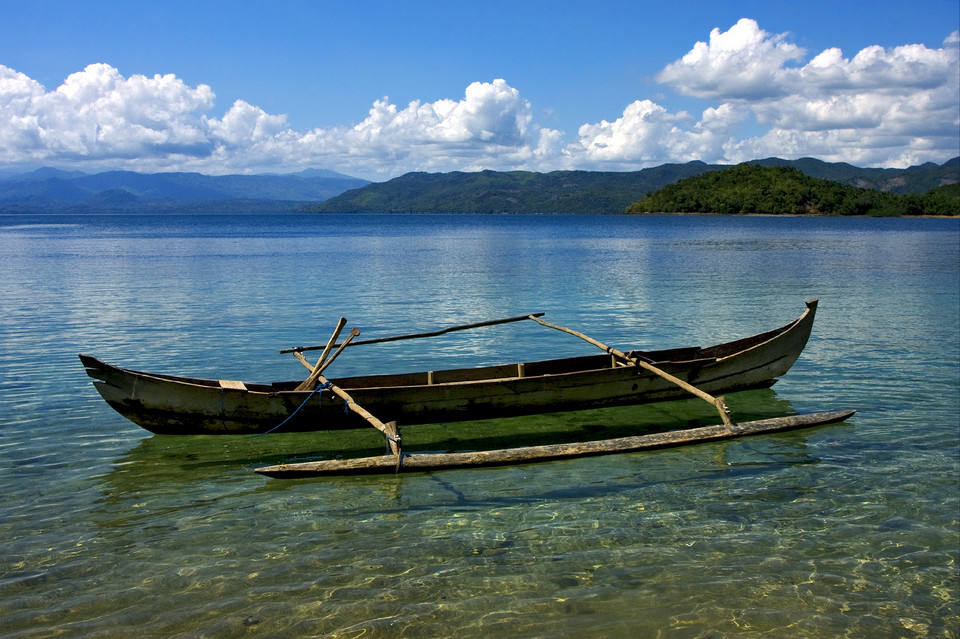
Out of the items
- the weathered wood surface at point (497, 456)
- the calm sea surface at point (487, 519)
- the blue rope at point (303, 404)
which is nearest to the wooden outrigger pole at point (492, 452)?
the weathered wood surface at point (497, 456)

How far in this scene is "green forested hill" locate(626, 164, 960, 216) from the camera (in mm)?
152000

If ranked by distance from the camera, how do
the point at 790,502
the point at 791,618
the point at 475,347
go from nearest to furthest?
the point at 791,618 < the point at 790,502 < the point at 475,347

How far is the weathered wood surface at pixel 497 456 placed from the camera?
8828 mm

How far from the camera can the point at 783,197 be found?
516 ft

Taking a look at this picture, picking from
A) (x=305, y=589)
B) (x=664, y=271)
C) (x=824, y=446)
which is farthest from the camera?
(x=664, y=271)

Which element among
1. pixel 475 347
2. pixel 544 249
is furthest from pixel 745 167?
pixel 475 347

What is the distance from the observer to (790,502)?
8656 millimetres

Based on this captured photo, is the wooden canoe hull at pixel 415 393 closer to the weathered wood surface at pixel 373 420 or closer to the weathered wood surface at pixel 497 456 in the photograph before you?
the weathered wood surface at pixel 373 420

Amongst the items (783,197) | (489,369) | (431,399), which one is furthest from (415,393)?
(783,197)

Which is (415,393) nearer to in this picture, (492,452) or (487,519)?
(492,452)

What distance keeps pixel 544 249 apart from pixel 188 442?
2140 inches

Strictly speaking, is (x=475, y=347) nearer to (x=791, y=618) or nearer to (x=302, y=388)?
(x=302, y=388)

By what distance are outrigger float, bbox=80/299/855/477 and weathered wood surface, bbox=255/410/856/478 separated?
14mm

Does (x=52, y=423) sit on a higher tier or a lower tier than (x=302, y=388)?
lower
